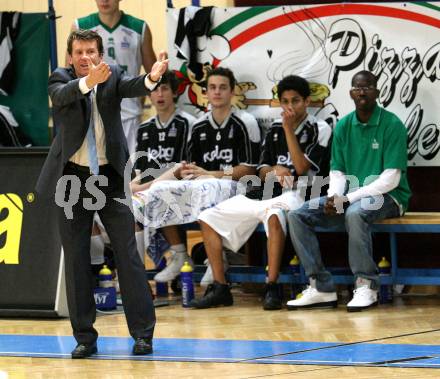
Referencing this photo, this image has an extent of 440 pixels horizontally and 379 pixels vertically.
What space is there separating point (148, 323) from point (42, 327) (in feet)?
4.65

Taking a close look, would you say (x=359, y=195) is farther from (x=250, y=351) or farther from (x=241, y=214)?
(x=250, y=351)

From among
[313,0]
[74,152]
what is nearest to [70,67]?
[74,152]

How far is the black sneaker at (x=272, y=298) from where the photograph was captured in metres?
7.88

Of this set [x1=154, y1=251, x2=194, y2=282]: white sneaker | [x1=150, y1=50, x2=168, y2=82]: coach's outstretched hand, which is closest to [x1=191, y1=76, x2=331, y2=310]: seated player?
[x1=154, y1=251, x2=194, y2=282]: white sneaker

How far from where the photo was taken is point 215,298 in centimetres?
810

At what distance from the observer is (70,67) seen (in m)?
6.37

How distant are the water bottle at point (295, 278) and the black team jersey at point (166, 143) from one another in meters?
1.31

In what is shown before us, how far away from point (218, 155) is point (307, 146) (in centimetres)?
74

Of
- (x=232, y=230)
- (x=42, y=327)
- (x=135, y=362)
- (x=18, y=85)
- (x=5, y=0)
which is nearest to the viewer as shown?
(x=135, y=362)

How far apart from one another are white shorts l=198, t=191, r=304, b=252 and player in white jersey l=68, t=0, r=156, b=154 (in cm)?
120

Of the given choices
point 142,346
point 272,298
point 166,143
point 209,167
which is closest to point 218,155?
point 209,167

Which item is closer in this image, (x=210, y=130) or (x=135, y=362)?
(x=135, y=362)

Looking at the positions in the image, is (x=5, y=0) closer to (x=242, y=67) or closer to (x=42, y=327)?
(x=242, y=67)

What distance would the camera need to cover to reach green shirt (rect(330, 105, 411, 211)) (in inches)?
311
